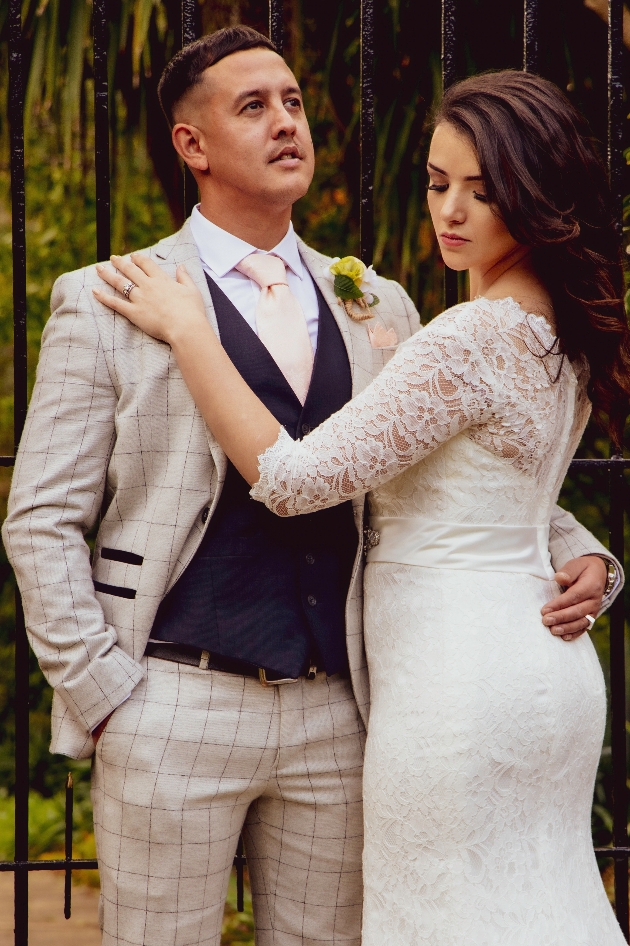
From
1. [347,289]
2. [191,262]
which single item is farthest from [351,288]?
[191,262]

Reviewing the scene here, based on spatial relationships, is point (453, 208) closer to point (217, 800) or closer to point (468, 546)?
point (468, 546)

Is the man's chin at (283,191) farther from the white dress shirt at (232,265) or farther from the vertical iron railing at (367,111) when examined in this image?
the vertical iron railing at (367,111)

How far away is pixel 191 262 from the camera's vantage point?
2051 mm

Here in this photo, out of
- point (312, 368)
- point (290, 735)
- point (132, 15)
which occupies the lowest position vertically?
point (290, 735)

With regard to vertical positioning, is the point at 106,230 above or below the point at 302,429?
above

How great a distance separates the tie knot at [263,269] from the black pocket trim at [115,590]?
62cm

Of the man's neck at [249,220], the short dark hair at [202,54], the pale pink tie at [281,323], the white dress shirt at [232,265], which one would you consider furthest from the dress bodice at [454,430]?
the short dark hair at [202,54]

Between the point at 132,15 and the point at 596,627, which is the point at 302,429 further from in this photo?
the point at 596,627

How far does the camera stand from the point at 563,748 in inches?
73.2

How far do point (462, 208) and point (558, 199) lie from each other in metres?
0.16

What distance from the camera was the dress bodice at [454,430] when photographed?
1.79 metres

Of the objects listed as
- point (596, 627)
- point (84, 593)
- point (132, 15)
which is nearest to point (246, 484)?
point (84, 593)

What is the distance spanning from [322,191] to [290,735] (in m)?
3.08

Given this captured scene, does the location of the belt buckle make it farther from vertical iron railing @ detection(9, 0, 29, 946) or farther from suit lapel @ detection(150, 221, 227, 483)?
vertical iron railing @ detection(9, 0, 29, 946)
